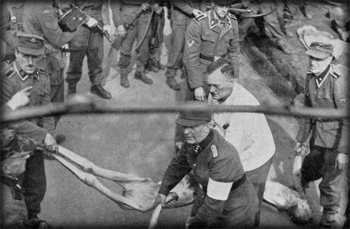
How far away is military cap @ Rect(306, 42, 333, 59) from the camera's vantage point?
5414 millimetres

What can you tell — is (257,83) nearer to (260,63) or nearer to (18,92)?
(260,63)

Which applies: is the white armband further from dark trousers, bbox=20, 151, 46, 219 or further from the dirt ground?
dark trousers, bbox=20, 151, 46, 219

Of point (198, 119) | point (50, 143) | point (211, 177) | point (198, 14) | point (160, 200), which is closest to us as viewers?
point (198, 119)

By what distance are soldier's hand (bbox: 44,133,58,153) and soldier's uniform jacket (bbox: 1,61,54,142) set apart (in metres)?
0.03

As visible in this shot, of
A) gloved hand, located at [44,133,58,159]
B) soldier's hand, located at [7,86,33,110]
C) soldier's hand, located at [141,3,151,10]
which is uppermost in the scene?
soldier's hand, located at [141,3,151,10]

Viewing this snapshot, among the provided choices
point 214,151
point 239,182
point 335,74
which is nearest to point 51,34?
point 214,151

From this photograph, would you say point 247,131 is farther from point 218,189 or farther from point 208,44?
point 208,44

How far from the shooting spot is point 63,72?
551cm

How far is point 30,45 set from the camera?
520cm

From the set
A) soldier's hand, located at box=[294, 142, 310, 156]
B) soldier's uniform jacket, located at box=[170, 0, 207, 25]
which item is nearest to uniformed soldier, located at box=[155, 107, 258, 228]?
soldier's hand, located at box=[294, 142, 310, 156]

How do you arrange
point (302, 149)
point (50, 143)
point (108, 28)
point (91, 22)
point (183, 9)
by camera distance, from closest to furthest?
point (50, 143)
point (302, 149)
point (91, 22)
point (108, 28)
point (183, 9)

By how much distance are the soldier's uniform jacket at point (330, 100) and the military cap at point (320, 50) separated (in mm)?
118

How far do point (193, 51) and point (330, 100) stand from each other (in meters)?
1.18

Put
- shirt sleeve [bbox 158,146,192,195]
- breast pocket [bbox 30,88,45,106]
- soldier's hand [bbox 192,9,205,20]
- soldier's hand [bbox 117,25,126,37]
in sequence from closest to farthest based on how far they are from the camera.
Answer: breast pocket [bbox 30,88,45,106]
shirt sleeve [bbox 158,146,192,195]
soldier's hand [bbox 192,9,205,20]
soldier's hand [bbox 117,25,126,37]
